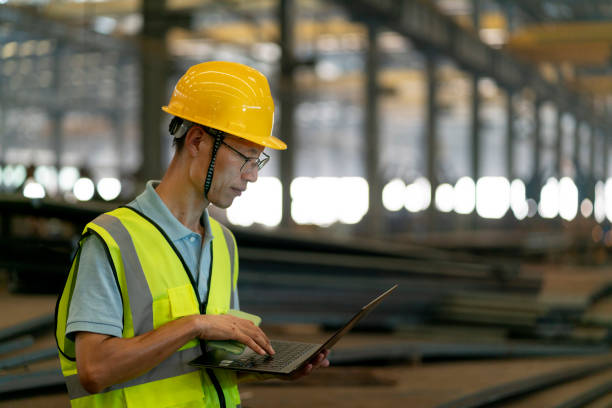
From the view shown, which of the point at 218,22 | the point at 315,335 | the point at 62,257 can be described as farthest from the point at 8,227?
the point at 218,22

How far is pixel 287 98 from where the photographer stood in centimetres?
1438

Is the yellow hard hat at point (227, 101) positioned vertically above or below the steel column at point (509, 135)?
below

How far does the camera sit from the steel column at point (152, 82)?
12500 millimetres

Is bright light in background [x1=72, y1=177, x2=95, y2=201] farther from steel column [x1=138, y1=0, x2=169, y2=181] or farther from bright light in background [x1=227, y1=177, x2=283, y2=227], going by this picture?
bright light in background [x1=227, y1=177, x2=283, y2=227]

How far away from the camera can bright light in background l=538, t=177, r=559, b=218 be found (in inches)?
1260

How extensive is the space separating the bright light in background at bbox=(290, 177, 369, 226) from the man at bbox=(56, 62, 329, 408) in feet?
101

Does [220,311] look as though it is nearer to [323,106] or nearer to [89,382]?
[89,382]

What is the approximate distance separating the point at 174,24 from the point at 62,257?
290 inches

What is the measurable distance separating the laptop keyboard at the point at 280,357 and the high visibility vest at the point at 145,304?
0.48 feet

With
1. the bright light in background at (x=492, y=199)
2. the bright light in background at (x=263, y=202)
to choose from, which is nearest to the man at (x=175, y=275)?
the bright light in background at (x=263, y=202)

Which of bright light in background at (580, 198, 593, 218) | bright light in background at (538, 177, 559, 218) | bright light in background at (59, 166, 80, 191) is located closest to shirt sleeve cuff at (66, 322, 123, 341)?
bright light in background at (59, 166, 80, 191)

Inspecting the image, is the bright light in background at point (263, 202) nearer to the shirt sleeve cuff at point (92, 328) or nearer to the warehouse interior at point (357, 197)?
the warehouse interior at point (357, 197)

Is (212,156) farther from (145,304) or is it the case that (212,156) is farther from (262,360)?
(262,360)

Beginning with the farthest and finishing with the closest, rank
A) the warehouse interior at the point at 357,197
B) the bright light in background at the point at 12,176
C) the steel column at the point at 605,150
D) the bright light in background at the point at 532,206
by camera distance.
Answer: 1. the steel column at the point at 605,150
2. the bright light in background at the point at 532,206
3. the bright light in background at the point at 12,176
4. the warehouse interior at the point at 357,197
